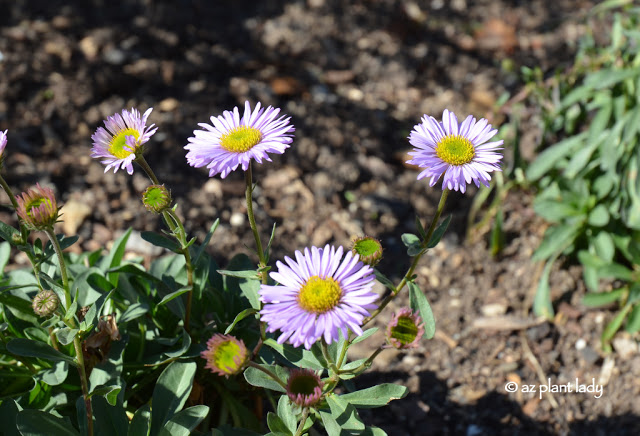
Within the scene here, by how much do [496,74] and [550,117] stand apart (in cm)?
84

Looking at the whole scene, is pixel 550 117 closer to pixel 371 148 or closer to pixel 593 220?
pixel 593 220

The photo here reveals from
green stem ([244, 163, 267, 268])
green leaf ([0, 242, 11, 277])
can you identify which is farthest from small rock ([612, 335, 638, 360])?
green leaf ([0, 242, 11, 277])

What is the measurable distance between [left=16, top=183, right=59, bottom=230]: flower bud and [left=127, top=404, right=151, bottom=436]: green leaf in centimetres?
50

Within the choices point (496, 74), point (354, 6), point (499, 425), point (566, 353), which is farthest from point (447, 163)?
point (354, 6)

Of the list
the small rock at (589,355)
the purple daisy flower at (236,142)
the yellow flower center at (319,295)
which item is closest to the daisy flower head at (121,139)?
the purple daisy flower at (236,142)

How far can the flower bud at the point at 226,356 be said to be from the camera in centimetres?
130

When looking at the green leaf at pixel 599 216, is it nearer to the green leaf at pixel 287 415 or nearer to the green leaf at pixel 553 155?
the green leaf at pixel 553 155

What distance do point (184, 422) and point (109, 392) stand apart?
203 mm

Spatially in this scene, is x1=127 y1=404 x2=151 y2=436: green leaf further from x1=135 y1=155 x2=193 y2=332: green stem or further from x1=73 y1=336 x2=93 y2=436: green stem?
x1=135 y1=155 x2=193 y2=332: green stem

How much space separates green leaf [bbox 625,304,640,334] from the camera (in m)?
2.34

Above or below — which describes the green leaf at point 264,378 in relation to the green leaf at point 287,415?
above

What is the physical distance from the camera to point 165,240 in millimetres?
1609

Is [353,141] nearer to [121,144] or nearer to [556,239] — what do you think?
[556,239]

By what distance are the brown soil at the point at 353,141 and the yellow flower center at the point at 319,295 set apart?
3.46 feet
